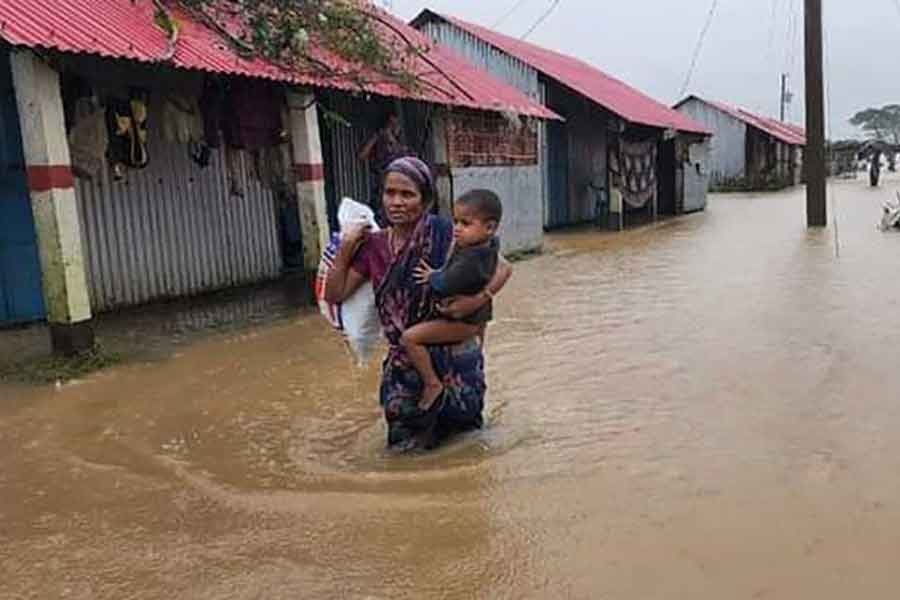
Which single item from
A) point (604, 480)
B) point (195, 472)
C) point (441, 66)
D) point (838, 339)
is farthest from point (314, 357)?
point (441, 66)

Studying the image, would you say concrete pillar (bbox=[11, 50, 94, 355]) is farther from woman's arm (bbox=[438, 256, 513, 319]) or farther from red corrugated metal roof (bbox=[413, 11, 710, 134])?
red corrugated metal roof (bbox=[413, 11, 710, 134])

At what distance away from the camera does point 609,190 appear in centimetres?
2075

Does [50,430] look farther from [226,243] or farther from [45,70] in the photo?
[226,243]

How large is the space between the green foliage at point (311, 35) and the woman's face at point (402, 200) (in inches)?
205

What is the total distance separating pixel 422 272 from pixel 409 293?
139mm

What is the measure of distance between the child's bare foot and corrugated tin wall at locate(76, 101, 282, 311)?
5.68 m

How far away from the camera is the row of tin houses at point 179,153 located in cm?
679

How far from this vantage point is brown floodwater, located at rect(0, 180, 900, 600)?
3.30m

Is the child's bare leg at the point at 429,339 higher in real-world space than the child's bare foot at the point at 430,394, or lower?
higher

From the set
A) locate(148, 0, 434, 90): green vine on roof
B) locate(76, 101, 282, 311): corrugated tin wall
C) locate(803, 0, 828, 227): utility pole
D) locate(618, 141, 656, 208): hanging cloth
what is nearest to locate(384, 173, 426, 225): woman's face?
locate(148, 0, 434, 90): green vine on roof

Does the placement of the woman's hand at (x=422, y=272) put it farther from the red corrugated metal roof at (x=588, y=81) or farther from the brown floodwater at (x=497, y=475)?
the red corrugated metal roof at (x=588, y=81)

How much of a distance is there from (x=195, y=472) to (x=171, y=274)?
6099 mm

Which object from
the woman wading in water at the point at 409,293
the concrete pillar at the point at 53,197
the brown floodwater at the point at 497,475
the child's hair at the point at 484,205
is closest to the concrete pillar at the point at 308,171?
the brown floodwater at the point at 497,475

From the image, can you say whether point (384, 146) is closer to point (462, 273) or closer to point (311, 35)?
point (311, 35)
